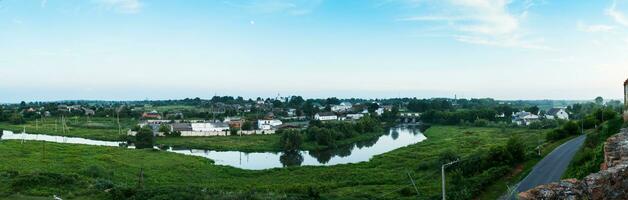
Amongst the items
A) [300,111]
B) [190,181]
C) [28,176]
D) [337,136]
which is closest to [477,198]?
[190,181]

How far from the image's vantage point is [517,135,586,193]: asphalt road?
53.1ft

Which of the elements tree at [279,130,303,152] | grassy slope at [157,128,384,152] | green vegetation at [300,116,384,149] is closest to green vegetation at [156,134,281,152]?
grassy slope at [157,128,384,152]

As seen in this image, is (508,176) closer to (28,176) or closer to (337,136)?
(28,176)

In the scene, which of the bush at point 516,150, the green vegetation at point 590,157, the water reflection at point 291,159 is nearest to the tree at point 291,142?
the water reflection at point 291,159

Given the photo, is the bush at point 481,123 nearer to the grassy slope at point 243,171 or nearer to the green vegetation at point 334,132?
the green vegetation at point 334,132

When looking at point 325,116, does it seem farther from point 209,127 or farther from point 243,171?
point 243,171

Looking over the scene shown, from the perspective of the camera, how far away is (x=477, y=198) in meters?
16.0

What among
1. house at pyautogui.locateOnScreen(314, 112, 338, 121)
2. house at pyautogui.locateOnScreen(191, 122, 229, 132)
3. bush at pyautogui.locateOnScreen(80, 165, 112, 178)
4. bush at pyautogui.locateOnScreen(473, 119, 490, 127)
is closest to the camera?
bush at pyautogui.locateOnScreen(80, 165, 112, 178)

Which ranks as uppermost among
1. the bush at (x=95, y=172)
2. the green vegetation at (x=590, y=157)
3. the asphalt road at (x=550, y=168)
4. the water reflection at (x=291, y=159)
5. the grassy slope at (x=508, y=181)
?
the green vegetation at (x=590, y=157)

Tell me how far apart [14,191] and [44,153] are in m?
18.4

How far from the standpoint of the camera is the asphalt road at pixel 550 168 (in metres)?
16.2

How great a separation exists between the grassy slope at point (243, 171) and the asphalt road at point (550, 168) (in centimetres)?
350

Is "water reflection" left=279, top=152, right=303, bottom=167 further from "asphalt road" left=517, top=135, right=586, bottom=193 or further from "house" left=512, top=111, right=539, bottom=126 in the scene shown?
"house" left=512, top=111, right=539, bottom=126

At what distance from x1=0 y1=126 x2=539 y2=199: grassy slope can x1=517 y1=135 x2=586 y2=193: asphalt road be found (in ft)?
11.5
